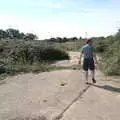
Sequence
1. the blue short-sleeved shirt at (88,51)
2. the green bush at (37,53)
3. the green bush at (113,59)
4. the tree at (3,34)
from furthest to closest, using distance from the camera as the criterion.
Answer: the tree at (3,34), the green bush at (37,53), the green bush at (113,59), the blue short-sleeved shirt at (88,51)

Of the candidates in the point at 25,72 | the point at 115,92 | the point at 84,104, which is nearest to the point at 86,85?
the point at 115,92

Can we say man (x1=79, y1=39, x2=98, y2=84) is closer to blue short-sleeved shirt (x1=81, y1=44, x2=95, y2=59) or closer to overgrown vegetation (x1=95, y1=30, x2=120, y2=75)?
blue short-sleeved shirt (x1=81, y1=44, x2=95, y2=59)

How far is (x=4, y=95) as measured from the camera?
12.1 metres

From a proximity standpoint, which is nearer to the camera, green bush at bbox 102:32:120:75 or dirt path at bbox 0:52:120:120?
dirt path at bbox 0:52:120:120

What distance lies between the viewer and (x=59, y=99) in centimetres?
1109

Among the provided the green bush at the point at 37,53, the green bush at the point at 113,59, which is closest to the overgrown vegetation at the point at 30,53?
the green bush at the point at 37,53

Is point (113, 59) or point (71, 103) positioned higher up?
point (113, 59)

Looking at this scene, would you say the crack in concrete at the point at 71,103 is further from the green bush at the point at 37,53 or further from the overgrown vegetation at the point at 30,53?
the green bush at the point at 37,53

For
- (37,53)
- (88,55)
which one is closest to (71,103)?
(88,55)

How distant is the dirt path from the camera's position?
9.31 meters

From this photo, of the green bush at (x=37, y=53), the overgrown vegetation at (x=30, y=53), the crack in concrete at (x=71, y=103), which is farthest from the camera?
the green bush at (x=37, y=53)

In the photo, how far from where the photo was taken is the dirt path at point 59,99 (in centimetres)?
931

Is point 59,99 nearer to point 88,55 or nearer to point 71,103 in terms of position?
point 71,103

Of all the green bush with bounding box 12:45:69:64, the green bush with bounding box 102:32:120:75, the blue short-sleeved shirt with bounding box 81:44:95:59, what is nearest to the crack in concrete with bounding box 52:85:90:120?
the blue short-sleeved shirt with bounding box 81:44:95:59
